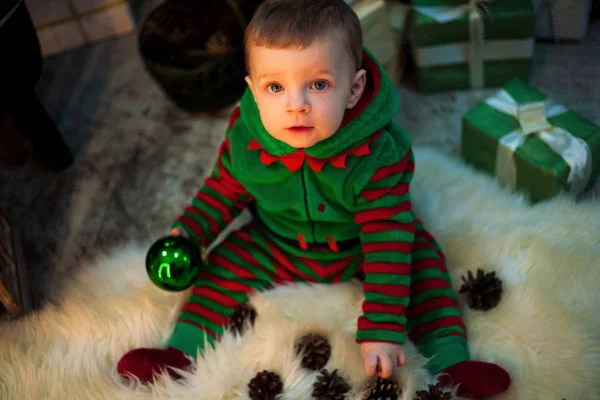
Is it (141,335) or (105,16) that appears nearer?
(141,335)

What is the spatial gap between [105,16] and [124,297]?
1.03 m

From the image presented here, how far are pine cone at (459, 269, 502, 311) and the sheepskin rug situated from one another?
12 mm

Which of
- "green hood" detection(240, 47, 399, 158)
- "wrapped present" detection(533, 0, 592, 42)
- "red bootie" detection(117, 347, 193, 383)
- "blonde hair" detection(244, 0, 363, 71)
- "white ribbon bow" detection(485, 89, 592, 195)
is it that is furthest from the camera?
"wrapped present" detection(533, 0, 592, 42)

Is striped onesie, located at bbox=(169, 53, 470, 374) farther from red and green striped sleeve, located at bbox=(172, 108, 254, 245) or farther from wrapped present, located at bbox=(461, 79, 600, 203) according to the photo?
wrapped present, located at bbox=(461, 79, 600, 203)

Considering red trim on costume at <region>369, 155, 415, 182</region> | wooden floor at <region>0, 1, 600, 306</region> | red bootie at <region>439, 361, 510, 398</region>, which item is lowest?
wooden floor at <region>0, 1, 600, 306</region>

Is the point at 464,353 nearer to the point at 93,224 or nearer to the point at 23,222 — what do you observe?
the point at 93,224

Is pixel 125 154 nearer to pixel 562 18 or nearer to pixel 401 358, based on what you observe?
pixel 401 358

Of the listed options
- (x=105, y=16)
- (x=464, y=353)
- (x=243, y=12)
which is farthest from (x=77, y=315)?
(x=105, y=16)

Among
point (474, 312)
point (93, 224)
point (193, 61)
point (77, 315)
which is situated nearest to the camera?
point (474, 312)

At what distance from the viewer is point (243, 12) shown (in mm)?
1499

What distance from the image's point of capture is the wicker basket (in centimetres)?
141

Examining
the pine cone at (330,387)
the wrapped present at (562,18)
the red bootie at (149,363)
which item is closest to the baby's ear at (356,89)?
the pine cone at (330,387)

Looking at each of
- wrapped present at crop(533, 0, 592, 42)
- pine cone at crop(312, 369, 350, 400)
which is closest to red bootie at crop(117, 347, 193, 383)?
pine cone at crop(312, 369, 350, 400)

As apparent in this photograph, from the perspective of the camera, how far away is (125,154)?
1.49 metres
